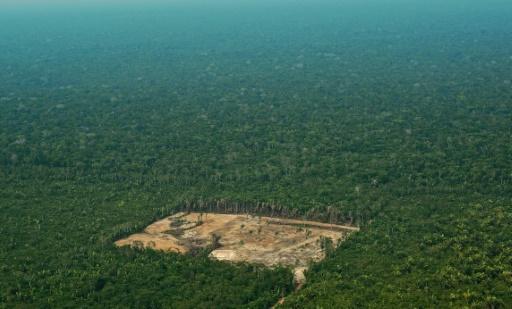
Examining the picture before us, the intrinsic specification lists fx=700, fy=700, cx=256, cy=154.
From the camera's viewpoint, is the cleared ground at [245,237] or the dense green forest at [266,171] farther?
the cleared ground at [245,237]

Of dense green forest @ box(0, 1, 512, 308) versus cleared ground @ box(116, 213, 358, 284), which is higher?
dense green forest @ box(0, 1, 512, 308)

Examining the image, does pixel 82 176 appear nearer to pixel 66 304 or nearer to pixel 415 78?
pixel 66 304

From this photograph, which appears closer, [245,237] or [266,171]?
[245,237]

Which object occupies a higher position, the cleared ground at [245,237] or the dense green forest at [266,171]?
the dense green forest at [266,171]

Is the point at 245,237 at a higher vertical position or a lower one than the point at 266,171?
lower

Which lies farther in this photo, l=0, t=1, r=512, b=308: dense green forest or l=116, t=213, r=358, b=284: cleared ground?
l=116, t=213, r=358, b=284: cleared ground
